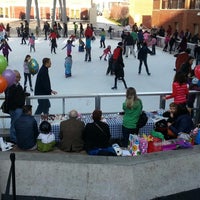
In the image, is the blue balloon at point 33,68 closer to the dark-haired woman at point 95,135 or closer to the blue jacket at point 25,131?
the blue jacket at point 25,131

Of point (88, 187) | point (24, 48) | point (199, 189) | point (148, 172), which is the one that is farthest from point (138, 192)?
point (24, 48)

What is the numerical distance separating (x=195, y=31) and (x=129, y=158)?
30383 mm

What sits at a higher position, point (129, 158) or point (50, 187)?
point (129, 158)

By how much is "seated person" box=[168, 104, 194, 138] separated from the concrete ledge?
1.27 meters

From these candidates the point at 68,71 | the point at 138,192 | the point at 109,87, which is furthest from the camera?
the point at 68,71

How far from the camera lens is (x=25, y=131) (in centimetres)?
546

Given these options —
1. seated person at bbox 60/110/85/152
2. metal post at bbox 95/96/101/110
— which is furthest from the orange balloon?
metal post at bbox 95/96/101/110

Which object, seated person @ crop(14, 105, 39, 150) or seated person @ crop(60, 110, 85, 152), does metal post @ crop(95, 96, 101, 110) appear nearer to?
seated person @ crop(60, 110, 85, 152)

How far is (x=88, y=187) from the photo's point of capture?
445cm

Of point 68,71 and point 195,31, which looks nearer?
point 68,71

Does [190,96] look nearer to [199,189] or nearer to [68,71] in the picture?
[199,189]

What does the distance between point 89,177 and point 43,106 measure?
7.99ft

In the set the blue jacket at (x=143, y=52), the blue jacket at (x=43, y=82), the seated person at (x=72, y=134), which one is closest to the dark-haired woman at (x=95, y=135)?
the seated person at (x=72, y=134)

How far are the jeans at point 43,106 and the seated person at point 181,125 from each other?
2.29m
